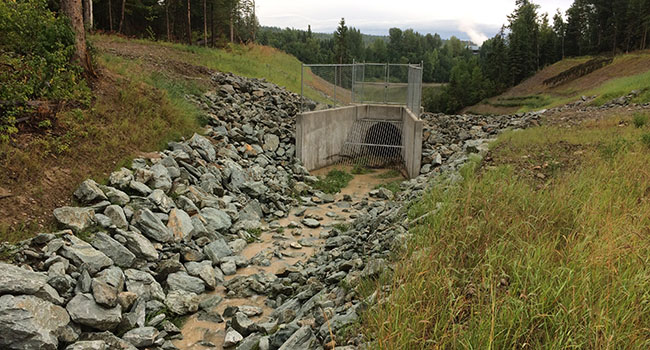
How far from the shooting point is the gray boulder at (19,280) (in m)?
4.84

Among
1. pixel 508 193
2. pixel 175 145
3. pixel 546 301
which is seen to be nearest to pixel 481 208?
pixel 508 193

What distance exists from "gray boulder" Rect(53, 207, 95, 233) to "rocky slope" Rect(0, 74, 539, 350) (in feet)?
0.05

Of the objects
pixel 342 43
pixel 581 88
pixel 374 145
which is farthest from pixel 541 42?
pixel 374 145

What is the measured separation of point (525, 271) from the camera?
3.67m

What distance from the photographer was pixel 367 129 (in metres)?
18.6

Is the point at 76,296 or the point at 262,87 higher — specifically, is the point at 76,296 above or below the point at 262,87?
below

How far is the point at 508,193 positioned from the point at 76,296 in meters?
6.01

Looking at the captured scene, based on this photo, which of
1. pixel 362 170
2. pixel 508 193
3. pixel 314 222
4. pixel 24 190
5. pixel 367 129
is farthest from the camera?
pixel 367 129

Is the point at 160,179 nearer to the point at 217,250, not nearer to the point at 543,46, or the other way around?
the point at 217,250

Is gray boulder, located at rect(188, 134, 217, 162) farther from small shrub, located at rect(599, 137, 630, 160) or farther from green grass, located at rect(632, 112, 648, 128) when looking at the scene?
green grass, located at rect(632, 112, 648, 128)

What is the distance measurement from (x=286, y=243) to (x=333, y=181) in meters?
5.41

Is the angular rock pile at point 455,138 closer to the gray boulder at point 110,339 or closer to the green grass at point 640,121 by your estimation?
the green grass at point 640,121

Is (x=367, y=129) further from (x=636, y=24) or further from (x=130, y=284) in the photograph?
(x=636, y=24)

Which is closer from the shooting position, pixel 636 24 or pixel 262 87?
pixel 262 87
